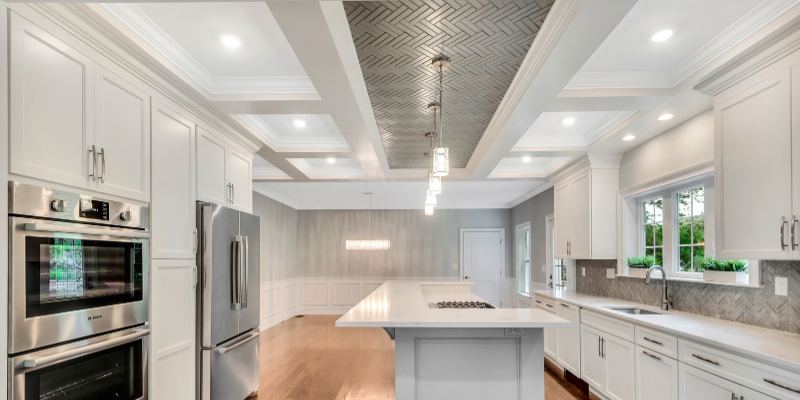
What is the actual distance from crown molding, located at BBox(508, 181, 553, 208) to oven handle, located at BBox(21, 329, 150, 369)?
5.63m

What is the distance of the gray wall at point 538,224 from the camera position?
24.4 feet

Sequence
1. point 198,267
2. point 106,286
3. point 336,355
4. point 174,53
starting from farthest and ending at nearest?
point 336,355, point 198,267, point 174,53, point 106,286

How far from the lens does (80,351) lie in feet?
6.99

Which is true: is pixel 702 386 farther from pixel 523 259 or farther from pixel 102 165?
pixel 523 259

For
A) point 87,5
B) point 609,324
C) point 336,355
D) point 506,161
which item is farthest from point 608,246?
point 87,5

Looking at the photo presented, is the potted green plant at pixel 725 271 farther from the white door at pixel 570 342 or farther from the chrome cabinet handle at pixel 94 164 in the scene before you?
the chrome cabinet handle at pixel 94 164

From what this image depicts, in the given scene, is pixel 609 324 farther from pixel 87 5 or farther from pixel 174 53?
pixel 87 5

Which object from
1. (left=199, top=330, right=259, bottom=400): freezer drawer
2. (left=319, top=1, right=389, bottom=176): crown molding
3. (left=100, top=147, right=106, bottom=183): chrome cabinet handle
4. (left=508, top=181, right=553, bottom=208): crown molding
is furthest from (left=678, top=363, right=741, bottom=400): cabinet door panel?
(left=508, top=181, right=553, bottom=208): crown molding

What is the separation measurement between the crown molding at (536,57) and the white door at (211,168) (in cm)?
221

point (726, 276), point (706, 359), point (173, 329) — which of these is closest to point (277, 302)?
point (173, 329)

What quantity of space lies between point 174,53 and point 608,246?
4196 millimetres

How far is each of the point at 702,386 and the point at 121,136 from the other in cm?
344

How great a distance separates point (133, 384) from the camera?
2514 mm

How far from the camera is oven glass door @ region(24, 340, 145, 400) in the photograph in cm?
194
